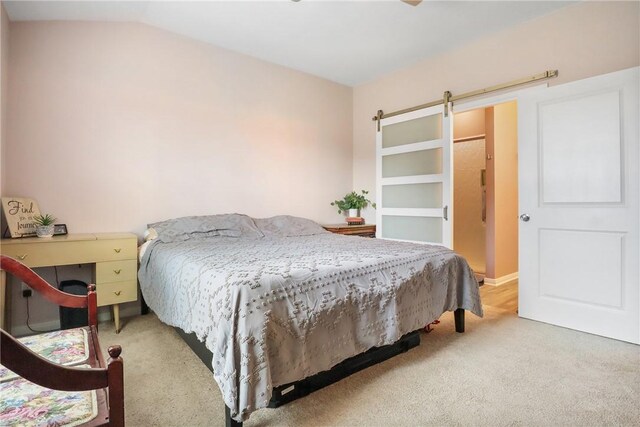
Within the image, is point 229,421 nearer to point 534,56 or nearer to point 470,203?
point 534,56

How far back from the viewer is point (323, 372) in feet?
5.74

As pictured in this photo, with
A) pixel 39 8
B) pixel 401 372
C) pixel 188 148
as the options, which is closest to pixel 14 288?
pixel 188 148

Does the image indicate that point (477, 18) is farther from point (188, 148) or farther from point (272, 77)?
point (188, 148)

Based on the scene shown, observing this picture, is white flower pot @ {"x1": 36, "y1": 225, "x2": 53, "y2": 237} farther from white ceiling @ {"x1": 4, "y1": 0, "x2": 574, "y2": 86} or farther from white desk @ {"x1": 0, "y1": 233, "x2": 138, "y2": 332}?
white ceiling @ {"x1": 4, "y1": 0, "x2": 574, "y2": 86}

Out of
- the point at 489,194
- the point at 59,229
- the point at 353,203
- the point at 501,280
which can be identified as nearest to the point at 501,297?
the point at 501,280

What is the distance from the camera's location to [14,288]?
2.49 metres

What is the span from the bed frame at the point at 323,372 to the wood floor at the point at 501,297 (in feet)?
4.75

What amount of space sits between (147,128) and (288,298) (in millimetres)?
2449

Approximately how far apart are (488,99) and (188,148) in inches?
120

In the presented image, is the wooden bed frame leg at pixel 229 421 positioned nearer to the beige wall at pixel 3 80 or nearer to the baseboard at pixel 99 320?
the baseboard at pixel 99 320

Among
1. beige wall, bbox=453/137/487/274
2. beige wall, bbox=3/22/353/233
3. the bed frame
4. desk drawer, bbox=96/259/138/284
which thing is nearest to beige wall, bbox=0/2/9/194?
beige wall, bbox=3/22/353/233

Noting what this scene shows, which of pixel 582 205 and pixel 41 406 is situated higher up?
pixel 582 205

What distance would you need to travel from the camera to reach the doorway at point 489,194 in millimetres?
4109

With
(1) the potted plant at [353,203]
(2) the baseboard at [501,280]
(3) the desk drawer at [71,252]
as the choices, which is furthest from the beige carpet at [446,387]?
(1) the potted plant at [353,203]
